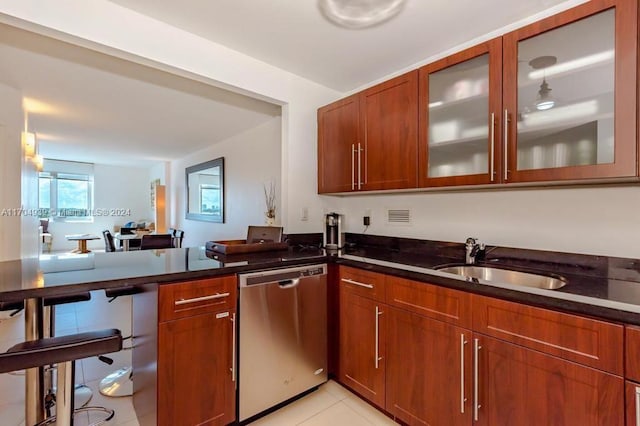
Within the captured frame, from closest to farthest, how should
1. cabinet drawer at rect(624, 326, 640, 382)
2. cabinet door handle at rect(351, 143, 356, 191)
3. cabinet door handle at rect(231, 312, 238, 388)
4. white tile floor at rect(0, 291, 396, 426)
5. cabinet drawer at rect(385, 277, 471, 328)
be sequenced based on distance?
cabinet drawer at rect(624, 326, 640, 382), cabinet drawer at rect(385, 277, 471, 328), cabinet door handle at rect(231, 312, 238, 388), white tile floor at rect(0, 291, 396, 426), cabinet door handle at rect(351, 143, 356, 191)

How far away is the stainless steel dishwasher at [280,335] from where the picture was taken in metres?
1.70

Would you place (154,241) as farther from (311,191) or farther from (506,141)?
(506,141)

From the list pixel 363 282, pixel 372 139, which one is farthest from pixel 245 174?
pixel 363 282

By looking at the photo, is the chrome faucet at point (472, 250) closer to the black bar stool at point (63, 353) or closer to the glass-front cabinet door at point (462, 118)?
the glass-front cabinet door at point (462, 118)

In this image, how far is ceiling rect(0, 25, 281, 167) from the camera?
7.79ft

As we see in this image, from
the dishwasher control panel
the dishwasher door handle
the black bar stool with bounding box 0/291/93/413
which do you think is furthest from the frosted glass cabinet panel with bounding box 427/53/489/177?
the black bar stool with bounding box 0/291/93/413

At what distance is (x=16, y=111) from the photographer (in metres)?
3.10

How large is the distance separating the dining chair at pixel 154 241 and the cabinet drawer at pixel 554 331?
3748mm

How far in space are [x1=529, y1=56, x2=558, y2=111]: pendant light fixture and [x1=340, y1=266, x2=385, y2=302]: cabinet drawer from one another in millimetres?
1193

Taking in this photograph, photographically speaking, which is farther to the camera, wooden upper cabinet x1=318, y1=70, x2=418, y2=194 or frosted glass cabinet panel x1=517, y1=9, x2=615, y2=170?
wooden upper cabinet x1=318, y1=70, x2=418, y2=194

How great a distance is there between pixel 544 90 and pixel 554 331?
113 centimetres

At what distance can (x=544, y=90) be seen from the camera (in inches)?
58.1

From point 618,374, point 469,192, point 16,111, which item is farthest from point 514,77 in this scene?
point 16,111

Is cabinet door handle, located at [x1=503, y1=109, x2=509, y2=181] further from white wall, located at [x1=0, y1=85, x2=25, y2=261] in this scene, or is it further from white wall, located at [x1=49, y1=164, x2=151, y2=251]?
white wall, located at [x1=49, y1=164, x2=151, y2=251]
